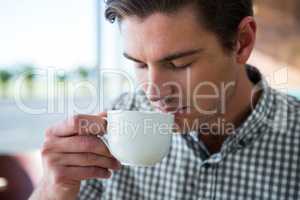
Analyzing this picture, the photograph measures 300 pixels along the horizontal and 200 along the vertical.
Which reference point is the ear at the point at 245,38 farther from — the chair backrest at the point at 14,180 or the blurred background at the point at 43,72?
the chair backrest at the point at 14,180

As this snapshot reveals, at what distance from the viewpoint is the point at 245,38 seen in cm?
85

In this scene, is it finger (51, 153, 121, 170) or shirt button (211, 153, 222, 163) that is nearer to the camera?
finger (51, 153, 121, 170)

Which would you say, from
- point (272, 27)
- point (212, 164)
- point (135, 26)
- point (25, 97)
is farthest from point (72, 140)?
point (272, 27)

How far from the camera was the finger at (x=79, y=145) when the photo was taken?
656 mm

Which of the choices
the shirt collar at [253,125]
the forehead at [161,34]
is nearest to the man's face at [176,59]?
the forehead at [161,34]

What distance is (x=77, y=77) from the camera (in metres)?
1.45

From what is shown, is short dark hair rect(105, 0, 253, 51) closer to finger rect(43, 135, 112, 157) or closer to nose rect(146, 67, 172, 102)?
nose rect(146, 67, 172, 102)

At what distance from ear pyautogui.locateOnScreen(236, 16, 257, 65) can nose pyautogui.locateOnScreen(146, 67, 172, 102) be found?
0.22 metres

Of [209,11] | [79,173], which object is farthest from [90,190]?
[209,11]

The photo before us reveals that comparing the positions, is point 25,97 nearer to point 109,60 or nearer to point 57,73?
point 57,73

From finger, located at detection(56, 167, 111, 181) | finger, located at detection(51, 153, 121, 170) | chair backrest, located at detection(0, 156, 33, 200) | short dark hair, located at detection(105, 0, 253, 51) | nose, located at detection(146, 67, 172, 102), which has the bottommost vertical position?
chair backrest, located at detection(0, 156, 33, 200)

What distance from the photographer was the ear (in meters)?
0.83

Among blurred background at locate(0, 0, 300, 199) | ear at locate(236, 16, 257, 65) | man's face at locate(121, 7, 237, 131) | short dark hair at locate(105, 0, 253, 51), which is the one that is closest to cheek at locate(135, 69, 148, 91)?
man's face at locate(121, 7, 237, 131)

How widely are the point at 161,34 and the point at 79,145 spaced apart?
257mm
